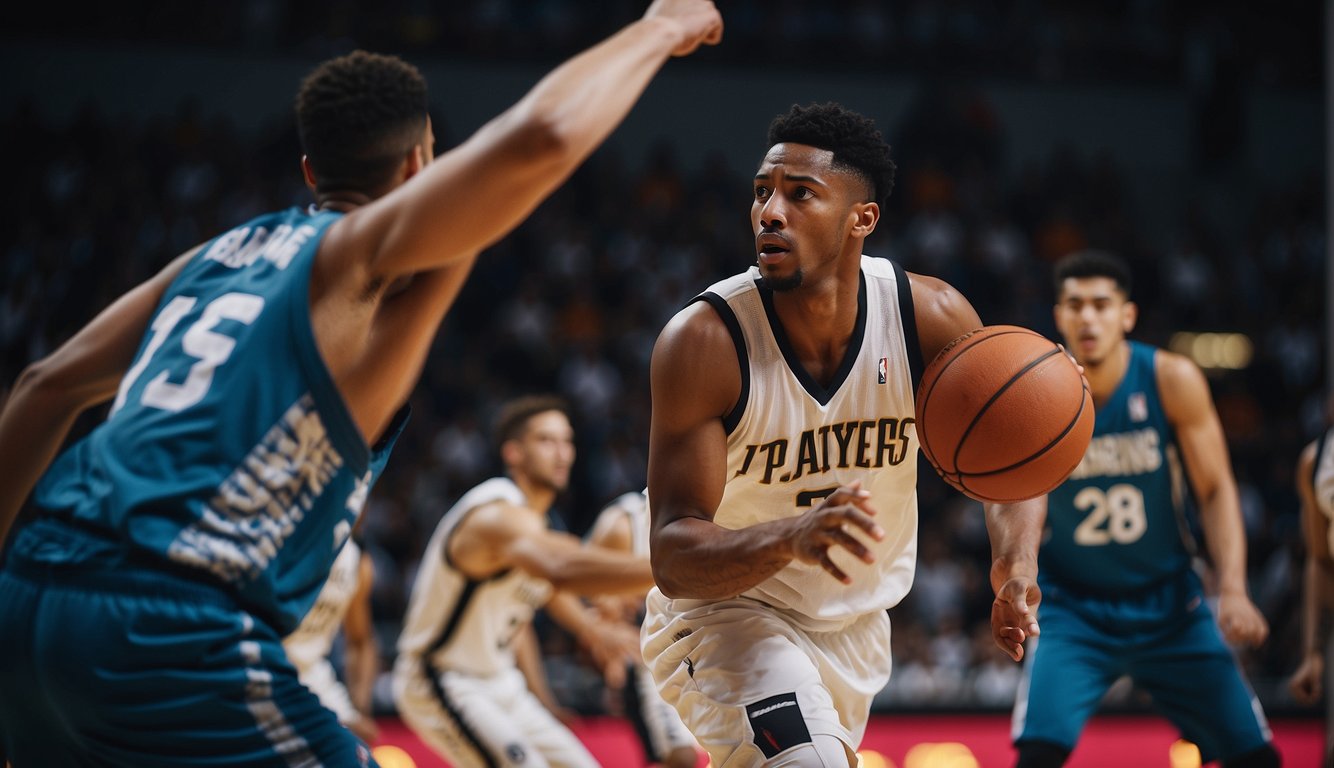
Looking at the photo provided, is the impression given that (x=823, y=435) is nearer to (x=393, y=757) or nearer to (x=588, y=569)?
(x=588, y=569)

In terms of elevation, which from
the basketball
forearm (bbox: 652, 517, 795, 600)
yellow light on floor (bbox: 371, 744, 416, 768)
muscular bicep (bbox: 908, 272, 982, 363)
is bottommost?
yellow light on floor (bbox: 371, 744, 416, 768)

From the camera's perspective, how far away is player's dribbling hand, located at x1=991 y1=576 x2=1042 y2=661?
3289 mm

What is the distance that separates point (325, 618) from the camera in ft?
19.5

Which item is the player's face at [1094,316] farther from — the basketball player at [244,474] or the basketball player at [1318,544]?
the basketball player at [244,474]

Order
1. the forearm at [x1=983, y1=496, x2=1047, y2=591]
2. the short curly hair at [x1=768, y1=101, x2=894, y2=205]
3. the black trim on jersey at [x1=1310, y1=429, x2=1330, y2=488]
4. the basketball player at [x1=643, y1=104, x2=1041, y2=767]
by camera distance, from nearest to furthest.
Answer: the basketball player at [x1=643, y1=104, x2=1041, y2=767] → the forearm at [x1=983, y1=496, x2=1047, y2=591] → the short curly hair at [x1=768, y1=101, x2=894, y2=205] → the black trim on jersey at [x1=1310, y1=429, x2=1330, y2=488]

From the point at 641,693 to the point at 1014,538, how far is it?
3326mm

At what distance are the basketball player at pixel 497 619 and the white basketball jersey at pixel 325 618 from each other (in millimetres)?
340

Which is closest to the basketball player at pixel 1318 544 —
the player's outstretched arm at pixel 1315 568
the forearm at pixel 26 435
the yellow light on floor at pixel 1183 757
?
the player's outstretched arm at pixel 1315 568

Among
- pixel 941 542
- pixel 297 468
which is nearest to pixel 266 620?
pixel 297 468

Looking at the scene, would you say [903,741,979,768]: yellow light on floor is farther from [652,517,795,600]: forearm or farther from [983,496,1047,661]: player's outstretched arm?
[652,517,795,600]: forearm

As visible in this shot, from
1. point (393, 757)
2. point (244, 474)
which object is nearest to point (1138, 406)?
point (244, 474)

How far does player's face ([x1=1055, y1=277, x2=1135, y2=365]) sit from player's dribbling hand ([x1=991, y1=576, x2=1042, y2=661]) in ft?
8.03

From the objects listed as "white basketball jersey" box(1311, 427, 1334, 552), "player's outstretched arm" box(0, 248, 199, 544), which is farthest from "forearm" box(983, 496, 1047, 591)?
"white basketball jersey" box(1311, 427, 1334, 552)

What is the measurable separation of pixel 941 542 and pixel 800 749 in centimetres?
914
